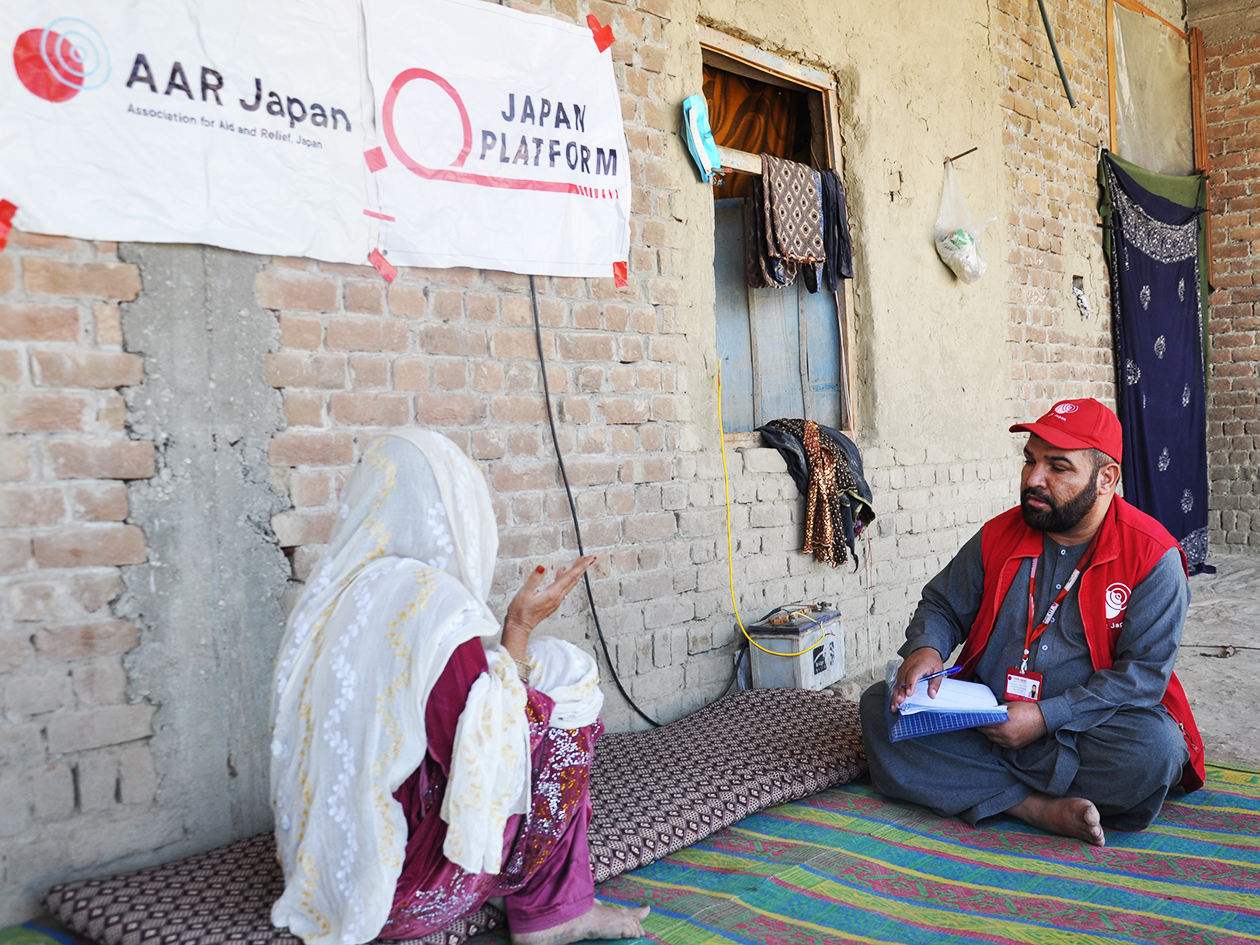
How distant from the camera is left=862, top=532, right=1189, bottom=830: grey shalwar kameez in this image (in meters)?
2.70

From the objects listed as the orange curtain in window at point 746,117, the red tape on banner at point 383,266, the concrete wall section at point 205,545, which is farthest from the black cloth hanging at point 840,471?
the concrete wall section at point 205,545

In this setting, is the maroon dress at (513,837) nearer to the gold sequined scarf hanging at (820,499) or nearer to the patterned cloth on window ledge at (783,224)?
the gold sequined scarf hanging at (820,499)

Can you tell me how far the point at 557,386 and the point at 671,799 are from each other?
56.9 inches

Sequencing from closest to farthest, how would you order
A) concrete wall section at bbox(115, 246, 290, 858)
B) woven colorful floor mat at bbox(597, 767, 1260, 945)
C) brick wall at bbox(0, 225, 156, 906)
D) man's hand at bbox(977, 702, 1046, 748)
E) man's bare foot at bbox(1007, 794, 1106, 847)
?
1. woven colorful floor mat at bbox(597, 767, 1260, 945)
2. brick wall at bbox(0, 225, 156, 906)
3. concrete wall section at bbox(115, 246, 290, 858)
4. man's bare foot at bbox(1007, 794, 1106, 847)
5. man's hand at bbox(977, 702, 1046, 748)

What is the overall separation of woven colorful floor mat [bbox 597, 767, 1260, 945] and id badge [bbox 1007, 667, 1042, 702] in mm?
359

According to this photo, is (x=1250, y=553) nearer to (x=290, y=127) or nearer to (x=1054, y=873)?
(x=1054, y=873)

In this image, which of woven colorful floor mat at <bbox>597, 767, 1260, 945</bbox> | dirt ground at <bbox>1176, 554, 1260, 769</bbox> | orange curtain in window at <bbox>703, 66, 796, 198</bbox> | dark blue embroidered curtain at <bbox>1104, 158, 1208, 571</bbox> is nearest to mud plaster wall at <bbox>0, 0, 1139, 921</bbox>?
orange curtain in window at <bbox>703, 66, 796, 198</bbox>

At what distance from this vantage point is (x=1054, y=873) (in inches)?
99.0

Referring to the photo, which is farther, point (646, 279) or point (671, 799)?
point (646, 279)

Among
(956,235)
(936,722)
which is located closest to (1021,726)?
(936,722)

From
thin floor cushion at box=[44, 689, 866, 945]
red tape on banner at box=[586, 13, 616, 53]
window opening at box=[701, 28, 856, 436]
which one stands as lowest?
Answer: thin floor cushion at box=[44, 689, 866, 945]

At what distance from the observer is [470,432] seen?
324 centimetres

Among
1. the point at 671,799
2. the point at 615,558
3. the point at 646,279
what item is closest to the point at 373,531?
the point at 671,799

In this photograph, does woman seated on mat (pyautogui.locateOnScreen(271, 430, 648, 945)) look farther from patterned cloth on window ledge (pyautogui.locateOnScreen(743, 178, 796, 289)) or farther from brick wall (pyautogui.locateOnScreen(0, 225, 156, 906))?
patterned cloth on window ledge (pyautogui.locateOnScreen(743, 178, 796, 289))
